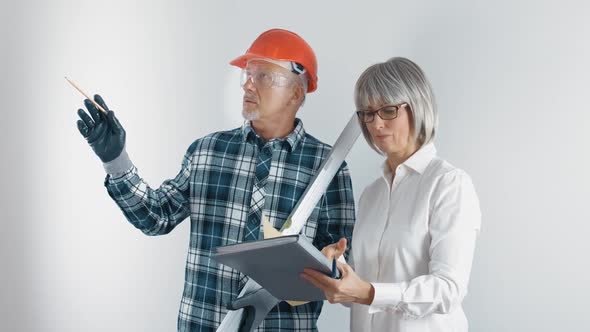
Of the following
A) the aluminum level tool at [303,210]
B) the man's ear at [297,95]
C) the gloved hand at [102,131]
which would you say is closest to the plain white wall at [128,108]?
the man's ear at [297,95]

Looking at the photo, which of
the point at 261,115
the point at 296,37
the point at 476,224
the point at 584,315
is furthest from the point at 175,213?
the point at 584,315

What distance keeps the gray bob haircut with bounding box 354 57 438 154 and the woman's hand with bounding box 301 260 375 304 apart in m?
0.36

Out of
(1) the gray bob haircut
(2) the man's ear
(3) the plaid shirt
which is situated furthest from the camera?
(2) the man's ear

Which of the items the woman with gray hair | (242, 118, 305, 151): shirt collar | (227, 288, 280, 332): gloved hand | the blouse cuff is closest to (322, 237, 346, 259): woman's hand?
the woman with gray hair

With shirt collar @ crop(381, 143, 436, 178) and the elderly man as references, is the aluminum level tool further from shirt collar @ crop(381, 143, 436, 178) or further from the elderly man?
shirt collar @ crop(381, 143, 436, 178)

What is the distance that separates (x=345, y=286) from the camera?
1.42 meters

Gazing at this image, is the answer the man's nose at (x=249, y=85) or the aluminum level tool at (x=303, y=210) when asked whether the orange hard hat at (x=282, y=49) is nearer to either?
the man's nose at (x=249, y=85)

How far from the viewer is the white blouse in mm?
1425

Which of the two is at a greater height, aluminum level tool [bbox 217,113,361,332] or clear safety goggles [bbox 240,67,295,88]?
clear safety goggles [bbox 240,67,295,88]

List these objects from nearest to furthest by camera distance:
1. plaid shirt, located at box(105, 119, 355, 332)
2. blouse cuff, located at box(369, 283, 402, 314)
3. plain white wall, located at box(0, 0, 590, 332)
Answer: blouse cuff, located at box(369, 283, 402, 314), plaid shirt, located at box(105, 119, 355, 332), plain white wall, located at box(0, 0, 590, 332)

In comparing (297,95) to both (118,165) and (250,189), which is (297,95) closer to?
(250,189)

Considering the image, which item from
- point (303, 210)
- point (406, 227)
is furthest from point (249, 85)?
point (406, 227)

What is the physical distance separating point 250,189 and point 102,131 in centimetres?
42

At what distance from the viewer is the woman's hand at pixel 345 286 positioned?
1417mm
